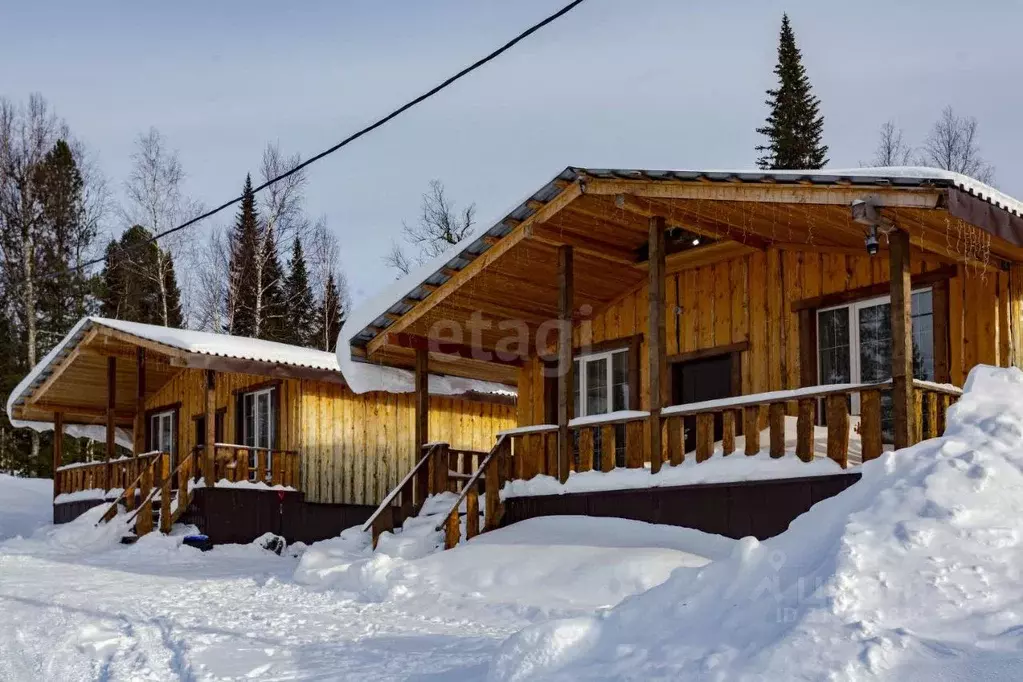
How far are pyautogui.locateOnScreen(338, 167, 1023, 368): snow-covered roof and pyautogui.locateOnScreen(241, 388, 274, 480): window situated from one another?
19.7 feet

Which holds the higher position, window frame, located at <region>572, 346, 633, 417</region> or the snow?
window frame, located at <region>572, 346, 633, 417</region>

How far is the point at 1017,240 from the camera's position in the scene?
30.1 ft

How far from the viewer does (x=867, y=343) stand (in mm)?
11828

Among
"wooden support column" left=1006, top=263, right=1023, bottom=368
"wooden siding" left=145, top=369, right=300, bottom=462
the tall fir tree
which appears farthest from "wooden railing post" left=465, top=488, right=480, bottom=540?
the tall fir tree

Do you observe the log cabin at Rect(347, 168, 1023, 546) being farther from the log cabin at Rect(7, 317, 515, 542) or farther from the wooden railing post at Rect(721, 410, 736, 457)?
the log cabin at Rect(7, 317, 515, 542)

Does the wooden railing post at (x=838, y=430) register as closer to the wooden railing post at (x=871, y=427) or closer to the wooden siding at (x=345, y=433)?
the wooden railing post at (x=871, y=427)

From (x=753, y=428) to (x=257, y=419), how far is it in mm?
12991

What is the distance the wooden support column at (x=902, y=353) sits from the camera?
29.9 feet

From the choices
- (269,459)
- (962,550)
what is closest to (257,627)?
(962,550)

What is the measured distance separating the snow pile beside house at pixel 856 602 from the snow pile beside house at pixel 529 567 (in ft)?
6.89

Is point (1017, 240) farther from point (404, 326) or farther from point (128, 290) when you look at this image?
point (128, 290)

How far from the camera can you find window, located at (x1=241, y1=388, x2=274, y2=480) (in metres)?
20.7

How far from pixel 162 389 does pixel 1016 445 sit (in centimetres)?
2028

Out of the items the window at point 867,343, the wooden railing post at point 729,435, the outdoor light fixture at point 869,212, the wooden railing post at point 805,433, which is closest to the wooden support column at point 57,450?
the wooden railing post at point 729,435
